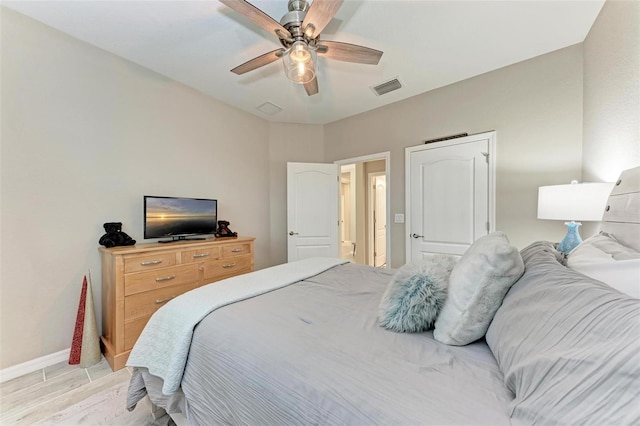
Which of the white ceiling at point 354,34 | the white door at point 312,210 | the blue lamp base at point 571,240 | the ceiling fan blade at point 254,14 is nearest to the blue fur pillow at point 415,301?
the blue lamp base at point 571,240

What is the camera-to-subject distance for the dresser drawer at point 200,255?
2.45 metres

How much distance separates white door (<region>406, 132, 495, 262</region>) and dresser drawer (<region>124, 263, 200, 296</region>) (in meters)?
2.55

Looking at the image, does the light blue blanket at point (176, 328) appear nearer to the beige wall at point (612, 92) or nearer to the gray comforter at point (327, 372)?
the gray comforter at point (327, 372)

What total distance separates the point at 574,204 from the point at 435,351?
1.59m

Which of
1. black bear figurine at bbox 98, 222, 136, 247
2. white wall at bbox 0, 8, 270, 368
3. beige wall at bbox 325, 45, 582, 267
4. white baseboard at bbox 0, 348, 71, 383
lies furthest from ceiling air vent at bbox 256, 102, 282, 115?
white baseboard at bbox 0, 348, 71, 383

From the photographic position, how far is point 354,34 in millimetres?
2119

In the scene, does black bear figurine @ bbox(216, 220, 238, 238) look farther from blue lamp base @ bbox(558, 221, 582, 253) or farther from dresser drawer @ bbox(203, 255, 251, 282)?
blue lamp base @ bbox(558, 221, 582, 253)

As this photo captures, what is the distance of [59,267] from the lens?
82.5 inches

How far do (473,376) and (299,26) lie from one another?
2.03m

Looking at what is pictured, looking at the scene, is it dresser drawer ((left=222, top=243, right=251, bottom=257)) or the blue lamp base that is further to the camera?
dresser drawer ((left=222, top=243, right=251, bottom=257))

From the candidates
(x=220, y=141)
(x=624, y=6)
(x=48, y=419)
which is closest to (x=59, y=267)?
(x=48, y=419)

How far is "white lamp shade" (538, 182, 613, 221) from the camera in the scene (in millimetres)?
1541

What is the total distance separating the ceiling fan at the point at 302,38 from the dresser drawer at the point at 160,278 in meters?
1.89

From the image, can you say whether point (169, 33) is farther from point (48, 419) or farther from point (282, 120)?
point (48, 419)
